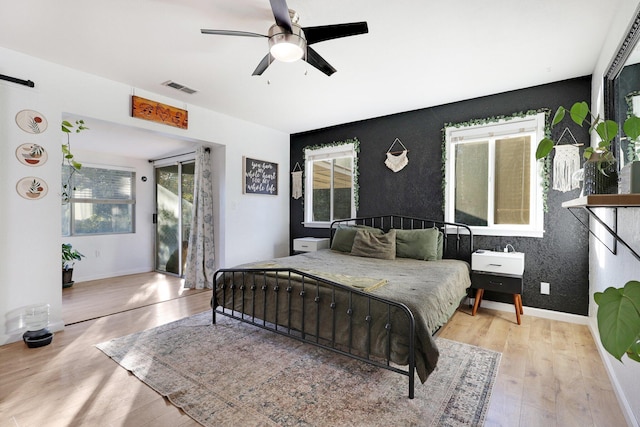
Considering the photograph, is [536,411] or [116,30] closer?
[536,411]

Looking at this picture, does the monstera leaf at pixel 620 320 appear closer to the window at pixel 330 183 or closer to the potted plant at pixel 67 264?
the window at pixel 330 183

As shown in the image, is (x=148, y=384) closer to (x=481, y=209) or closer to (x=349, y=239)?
(x=349, y=239)

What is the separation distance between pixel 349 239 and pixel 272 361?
211 centimetres

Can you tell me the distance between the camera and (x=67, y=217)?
206 inches

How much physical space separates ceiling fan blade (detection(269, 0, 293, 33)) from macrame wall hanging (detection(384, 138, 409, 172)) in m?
2.71

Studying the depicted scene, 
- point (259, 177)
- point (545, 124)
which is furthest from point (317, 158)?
point (545, 124)

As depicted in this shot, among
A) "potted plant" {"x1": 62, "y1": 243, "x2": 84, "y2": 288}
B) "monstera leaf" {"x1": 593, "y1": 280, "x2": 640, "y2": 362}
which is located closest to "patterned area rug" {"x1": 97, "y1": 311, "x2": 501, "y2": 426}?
"monstera leaf" {"x1": 593, "y1": 280, "x2": 640, "y2": 362}

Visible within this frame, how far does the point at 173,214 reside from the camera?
5797 mm

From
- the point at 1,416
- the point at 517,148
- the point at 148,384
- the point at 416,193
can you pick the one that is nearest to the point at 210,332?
the point at 148,384

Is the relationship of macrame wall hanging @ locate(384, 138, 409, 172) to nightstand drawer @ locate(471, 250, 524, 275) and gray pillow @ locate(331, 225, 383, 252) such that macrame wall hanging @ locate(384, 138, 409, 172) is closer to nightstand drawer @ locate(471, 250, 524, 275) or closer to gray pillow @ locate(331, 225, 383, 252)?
gray pillow @ locate(331, 225, 383, 252)

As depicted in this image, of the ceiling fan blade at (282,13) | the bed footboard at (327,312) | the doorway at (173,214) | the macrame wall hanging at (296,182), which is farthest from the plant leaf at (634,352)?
the doorway at (173,214)

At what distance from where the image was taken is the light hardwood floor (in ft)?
5.79

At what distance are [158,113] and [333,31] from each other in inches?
105

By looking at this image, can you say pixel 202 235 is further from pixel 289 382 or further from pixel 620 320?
pixel 620 320
